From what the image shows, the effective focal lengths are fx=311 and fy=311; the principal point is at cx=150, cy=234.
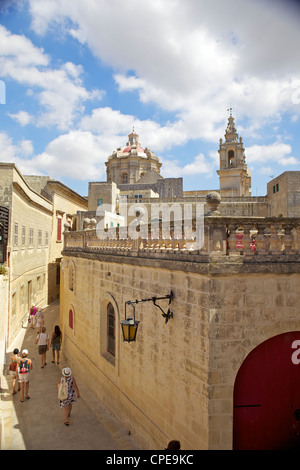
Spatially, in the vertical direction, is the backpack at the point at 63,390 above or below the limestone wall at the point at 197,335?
below

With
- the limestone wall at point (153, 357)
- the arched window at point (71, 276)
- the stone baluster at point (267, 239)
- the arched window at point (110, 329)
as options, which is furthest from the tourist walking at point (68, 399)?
the stone baluster at point (267, 239)

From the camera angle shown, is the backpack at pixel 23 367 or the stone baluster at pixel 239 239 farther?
the backpack at pixel 23 367

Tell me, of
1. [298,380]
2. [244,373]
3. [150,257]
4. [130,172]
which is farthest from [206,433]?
[130,172]

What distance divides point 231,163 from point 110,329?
92.3 ft

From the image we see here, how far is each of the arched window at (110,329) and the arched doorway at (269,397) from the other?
4.52 meters

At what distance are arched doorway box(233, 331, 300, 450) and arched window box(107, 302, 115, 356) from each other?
452cm

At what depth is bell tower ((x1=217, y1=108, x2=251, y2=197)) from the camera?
106 ft

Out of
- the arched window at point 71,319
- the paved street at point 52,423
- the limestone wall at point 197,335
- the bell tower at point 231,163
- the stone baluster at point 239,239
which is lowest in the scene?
the paved street at point 52,423

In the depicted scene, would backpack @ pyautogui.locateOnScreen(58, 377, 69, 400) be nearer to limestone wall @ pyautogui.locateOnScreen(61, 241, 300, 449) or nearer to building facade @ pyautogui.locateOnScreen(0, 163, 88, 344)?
limestone wall @ pyautogui.locateOnScreen(61, 241, 300, 449)

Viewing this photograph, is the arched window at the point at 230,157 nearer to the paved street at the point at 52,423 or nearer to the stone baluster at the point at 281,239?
the paved street at the point at 52,423

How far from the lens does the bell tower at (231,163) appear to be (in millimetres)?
32188

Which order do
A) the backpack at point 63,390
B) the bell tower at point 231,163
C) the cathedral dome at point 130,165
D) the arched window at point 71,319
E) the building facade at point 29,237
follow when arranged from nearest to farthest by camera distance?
the backpack at point 63,390
the arched window at point 71,319
the building facade at point 29,237
the bell tower at point 231,163
the cathedral dome at point 130,165
